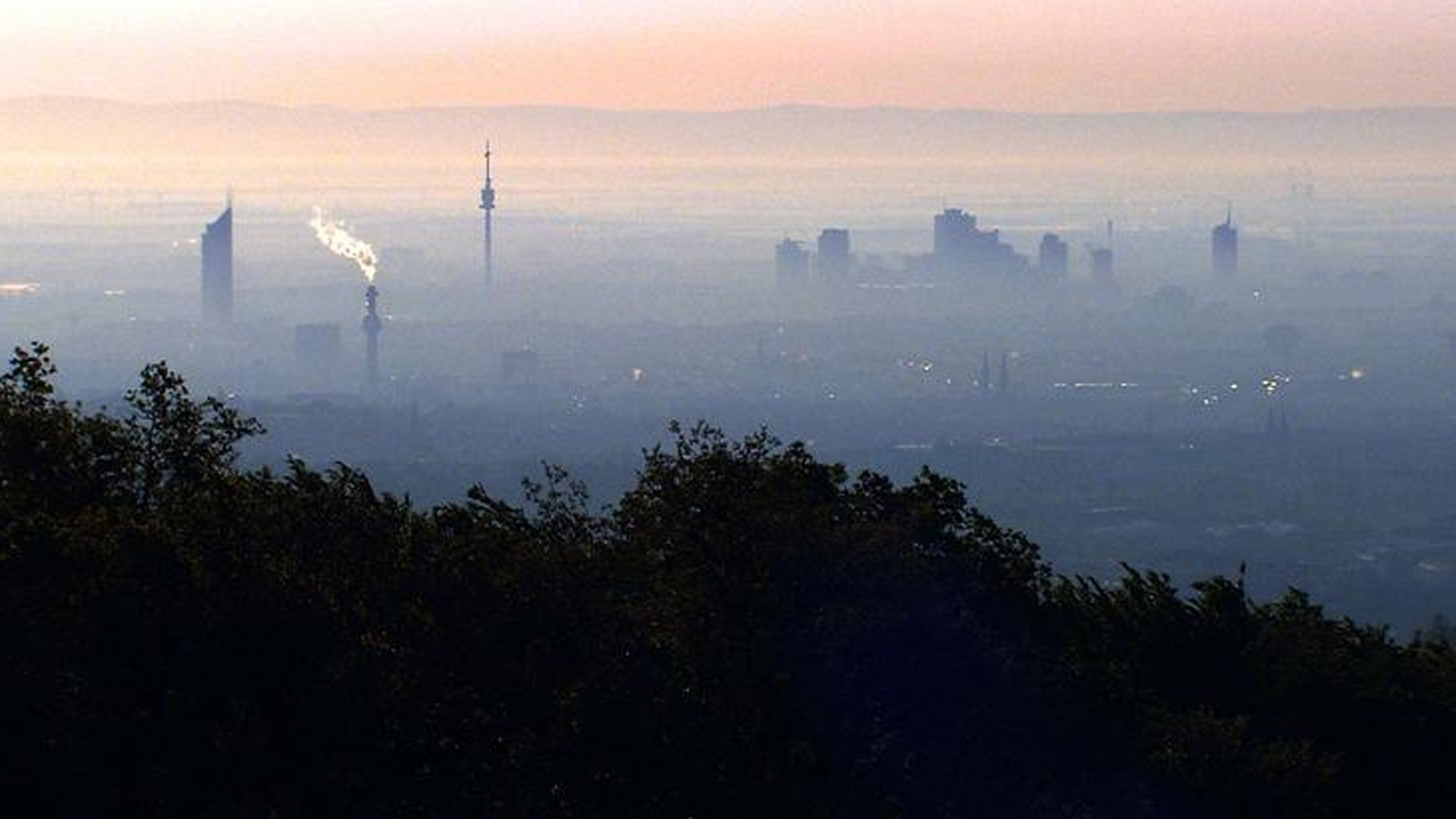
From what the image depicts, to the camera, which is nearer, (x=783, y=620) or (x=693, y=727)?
(x=693, y=727)

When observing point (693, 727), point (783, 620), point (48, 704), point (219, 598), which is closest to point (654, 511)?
point (783, 620)

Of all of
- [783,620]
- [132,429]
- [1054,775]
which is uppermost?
[132,429]

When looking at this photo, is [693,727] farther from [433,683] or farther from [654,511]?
[654,511]

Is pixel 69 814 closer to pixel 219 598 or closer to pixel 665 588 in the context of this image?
pixel 219 598

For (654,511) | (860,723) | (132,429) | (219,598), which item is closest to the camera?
(219,598)

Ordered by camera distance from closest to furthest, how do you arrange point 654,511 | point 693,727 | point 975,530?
point 693,727 → point 654,511 → point 975,530

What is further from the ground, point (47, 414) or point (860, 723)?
point (47, 414)
